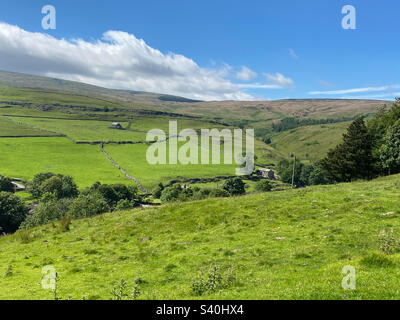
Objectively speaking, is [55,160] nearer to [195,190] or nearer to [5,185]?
[5,185]

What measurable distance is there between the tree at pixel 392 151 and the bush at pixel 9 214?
10165cm

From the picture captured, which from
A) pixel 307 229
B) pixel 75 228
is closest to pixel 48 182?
pixel 75 228

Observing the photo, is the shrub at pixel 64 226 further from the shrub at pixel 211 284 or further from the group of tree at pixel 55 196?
the group of tree at pixel 55 196

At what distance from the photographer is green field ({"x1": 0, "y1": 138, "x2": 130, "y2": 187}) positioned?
147250 millimetres

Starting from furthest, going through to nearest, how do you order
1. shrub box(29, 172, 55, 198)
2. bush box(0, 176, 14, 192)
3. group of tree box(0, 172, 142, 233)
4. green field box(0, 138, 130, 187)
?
green field box(0, 138, 130, 187) < shrub box(29, 172, 55, 198) < bush box(0, 176, 14, 192) < group of tree box(0, 172, 142, 233)

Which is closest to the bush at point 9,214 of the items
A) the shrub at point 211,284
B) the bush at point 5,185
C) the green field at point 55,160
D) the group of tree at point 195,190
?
the bush at point 5,185

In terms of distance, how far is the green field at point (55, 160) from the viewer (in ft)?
483

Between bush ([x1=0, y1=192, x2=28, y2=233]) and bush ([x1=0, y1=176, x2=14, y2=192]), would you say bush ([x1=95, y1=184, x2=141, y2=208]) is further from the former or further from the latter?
bush ([x1=0, y1=176, x2=14, y2=192])

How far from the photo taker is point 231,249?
2016 cm

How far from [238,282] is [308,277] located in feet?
11.3

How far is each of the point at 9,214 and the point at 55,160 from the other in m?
94.3

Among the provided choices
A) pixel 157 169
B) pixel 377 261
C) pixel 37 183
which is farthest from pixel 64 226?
pixel 157 169

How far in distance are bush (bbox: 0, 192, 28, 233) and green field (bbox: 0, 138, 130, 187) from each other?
50981mm

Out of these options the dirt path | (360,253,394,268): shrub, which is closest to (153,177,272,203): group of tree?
the dirt path
